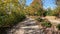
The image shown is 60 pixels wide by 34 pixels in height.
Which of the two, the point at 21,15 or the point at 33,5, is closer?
the point at 21,15

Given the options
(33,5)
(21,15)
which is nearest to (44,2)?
(33,5)

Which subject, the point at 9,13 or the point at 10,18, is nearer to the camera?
the point at 10,18

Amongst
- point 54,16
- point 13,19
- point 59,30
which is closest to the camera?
point 59,30

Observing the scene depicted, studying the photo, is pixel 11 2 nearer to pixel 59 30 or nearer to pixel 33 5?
pixel 59 30

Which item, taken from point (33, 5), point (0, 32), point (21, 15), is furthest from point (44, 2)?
point (0, 32)

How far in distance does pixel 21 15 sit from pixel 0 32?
2980mm

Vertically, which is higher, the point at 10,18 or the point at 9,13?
the point at 9,13

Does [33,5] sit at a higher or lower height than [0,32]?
higher

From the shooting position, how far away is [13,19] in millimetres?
15500

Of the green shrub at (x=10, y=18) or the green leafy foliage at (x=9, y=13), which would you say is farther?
the green leafy foliage at (x=9, y=13)

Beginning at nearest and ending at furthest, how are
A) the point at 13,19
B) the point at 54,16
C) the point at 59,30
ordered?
1. the point at 59,30
2. the point at 13,19
3. the point at 54,16

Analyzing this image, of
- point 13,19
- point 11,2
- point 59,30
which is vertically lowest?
point 59,30

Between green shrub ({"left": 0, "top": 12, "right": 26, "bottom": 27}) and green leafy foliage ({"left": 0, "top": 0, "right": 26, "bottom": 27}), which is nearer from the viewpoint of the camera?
green shrub ({"left": 0, "top": 12, "right": 26, "bottom": 27})

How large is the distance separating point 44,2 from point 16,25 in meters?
6.87
